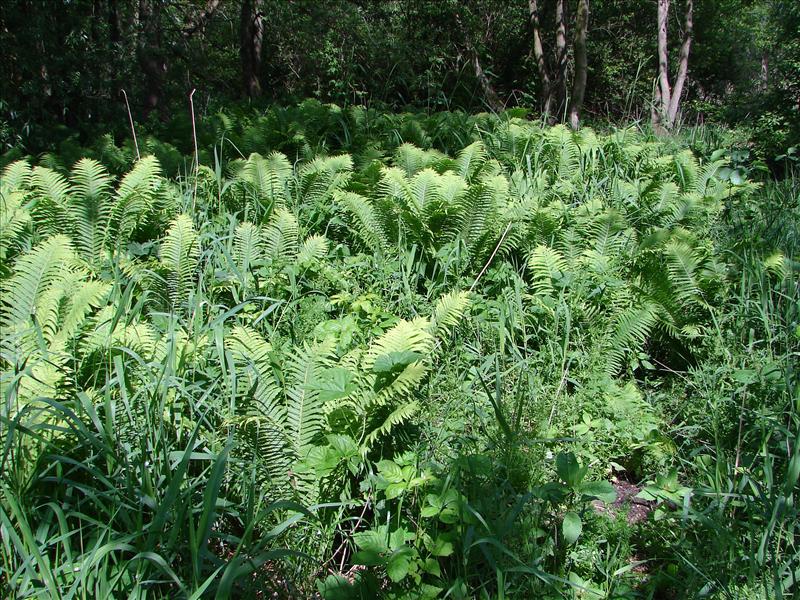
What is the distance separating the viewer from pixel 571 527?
6.83 feet

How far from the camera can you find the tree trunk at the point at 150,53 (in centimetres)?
736

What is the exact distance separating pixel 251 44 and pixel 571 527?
9012 millimetres

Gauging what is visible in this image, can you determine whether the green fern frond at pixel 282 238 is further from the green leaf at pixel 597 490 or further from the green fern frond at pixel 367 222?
the green leaf at pixel 597 490

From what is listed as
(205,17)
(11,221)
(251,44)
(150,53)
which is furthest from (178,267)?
(205,17)

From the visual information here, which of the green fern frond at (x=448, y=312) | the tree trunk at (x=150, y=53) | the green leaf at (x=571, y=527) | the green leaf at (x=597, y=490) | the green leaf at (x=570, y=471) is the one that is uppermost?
the tree trunk at (x=150, y=53)

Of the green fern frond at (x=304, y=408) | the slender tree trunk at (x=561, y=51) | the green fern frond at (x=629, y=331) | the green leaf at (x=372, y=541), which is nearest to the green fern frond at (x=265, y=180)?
the green fern frond at (x=304, y=408)

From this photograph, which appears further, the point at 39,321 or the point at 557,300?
the point at 557,300

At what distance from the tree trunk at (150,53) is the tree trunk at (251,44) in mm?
1643

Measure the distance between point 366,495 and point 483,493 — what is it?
437 millimetres

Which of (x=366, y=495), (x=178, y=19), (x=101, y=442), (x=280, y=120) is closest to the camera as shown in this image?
(x=101, y=442)

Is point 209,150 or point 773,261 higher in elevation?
point 209,150

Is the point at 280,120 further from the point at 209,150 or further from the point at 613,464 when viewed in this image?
the point at 613,464

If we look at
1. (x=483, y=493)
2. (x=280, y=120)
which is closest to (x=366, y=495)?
(x=483, y=493)

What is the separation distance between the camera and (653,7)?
52.3 ft
